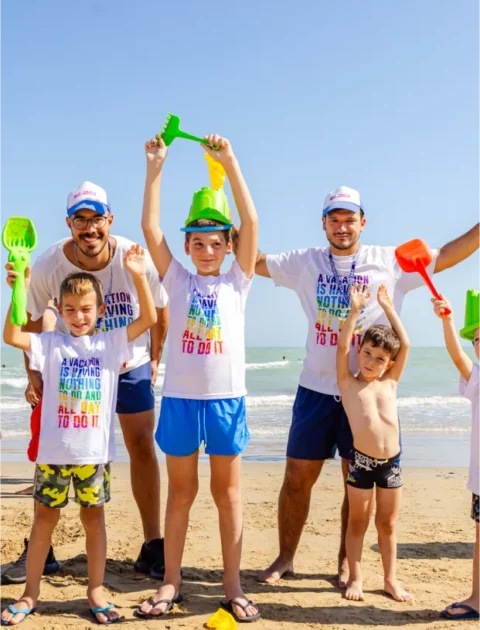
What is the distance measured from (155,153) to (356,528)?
7.84 ft

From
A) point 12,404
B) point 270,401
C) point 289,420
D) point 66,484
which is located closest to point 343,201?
point 66,484

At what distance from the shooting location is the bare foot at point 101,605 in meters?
3.46

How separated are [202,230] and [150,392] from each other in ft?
3.97

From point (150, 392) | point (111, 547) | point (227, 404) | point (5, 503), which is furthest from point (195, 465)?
point (5, 503)

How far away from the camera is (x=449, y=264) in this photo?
13.7ft

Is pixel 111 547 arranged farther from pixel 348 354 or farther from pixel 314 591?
pixel 348 354

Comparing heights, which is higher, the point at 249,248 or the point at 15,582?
the point at 249,248

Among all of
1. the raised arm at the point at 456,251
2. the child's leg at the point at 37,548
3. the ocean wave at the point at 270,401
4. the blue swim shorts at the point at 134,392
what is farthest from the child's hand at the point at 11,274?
the ocean wave at the point at 270,401

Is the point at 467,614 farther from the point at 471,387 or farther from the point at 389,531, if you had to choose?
the point at 471,387

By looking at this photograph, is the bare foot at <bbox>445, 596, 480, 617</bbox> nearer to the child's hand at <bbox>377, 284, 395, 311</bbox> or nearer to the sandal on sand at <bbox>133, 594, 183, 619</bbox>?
the sandal on sand at <bbox>133, 594, 183, 619</bbox>

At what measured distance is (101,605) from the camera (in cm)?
351

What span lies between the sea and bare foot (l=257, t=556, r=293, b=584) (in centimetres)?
521

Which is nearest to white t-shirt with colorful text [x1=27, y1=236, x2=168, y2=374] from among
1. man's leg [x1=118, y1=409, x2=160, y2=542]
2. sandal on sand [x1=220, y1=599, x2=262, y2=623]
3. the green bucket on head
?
man's leg [x1=118, y1=409, x2=160, y2=542]

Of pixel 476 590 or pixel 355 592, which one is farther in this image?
pixel 355 592
